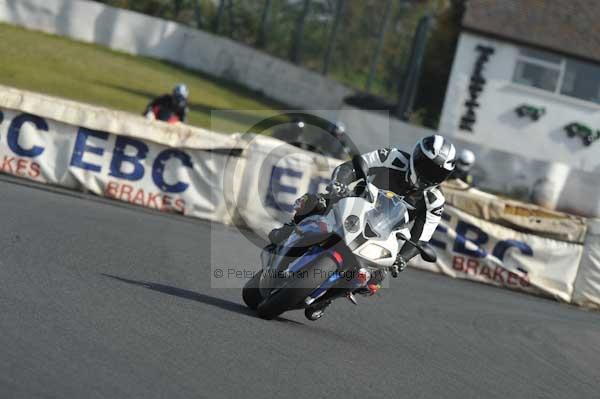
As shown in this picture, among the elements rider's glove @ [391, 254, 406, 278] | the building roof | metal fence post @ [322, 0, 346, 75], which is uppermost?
the building roof

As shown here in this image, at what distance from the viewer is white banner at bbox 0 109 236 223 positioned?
14.7 metres

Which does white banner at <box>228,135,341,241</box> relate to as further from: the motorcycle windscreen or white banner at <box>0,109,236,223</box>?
the motorcycle windscreen

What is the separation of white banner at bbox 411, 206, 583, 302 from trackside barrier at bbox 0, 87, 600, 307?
0.01m

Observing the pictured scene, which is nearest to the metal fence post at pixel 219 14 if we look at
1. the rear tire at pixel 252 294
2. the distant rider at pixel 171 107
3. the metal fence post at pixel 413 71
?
the metal fence post at pixel 413 71

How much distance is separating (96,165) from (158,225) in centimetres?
202

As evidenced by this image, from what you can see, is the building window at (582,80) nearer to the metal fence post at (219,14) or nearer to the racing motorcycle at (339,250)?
the metal fence post at (219,14)

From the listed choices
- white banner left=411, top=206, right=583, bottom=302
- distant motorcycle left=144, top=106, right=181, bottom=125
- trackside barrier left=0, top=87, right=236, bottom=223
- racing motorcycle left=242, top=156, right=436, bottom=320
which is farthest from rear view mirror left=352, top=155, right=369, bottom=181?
distant motorcycle left=144, top=106, right=181, bottom=125

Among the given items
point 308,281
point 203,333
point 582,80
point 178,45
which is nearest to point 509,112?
point 582,80

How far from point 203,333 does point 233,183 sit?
8.32 meters

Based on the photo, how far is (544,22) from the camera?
118 feet

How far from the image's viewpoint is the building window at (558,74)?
116 ft

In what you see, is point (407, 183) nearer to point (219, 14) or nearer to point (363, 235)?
point (363, 235)

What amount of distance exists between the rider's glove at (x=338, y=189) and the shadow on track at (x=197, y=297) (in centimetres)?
117

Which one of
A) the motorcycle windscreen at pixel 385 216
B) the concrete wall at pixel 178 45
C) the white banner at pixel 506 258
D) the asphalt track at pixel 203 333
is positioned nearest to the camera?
the asphalt track at pixel 203 333
